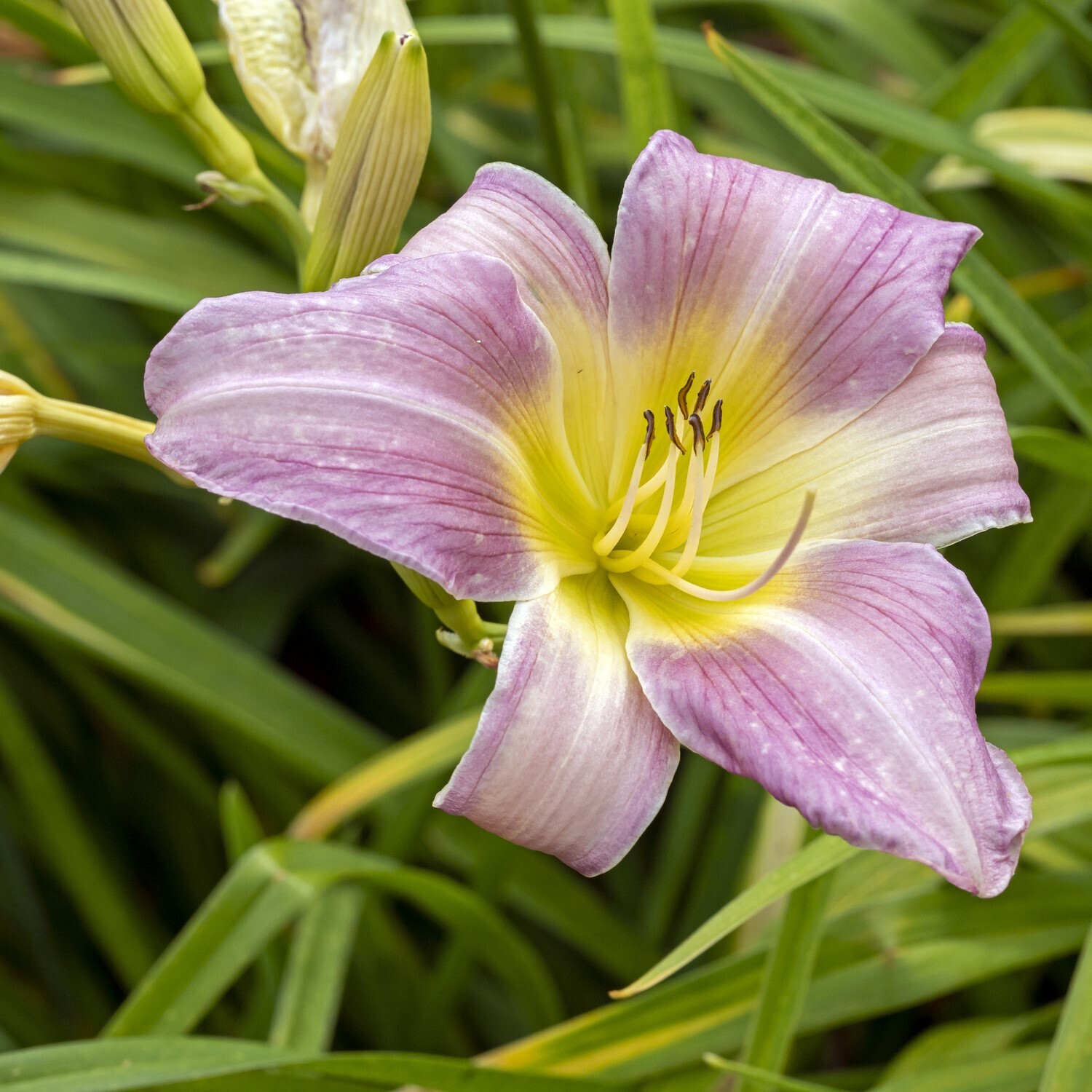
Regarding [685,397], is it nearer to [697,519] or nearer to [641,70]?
[697,519]

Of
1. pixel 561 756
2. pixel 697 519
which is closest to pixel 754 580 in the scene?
pixel 697 519

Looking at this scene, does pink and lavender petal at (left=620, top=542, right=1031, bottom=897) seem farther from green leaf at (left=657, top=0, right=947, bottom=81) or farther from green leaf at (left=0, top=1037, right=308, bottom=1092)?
green leaf at (left=657, top=0, right=947, bottom=81)

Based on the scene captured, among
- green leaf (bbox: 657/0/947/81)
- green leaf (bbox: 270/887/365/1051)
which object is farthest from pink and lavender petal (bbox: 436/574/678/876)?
green leaf (bbox: 657/0/947/81)

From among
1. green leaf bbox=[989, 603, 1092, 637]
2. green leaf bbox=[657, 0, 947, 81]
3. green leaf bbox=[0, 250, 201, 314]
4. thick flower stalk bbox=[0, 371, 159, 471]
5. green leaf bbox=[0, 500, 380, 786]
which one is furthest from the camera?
green leaf bbox=[657, 0, 947, 81]

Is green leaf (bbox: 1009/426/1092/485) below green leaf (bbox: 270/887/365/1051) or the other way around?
the other way around

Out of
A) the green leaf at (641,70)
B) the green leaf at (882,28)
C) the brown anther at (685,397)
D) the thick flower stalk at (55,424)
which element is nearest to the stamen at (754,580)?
the brown anther at (685,397)

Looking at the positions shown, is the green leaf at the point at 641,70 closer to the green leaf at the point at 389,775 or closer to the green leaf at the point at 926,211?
the green leaf at the point at 926,211
